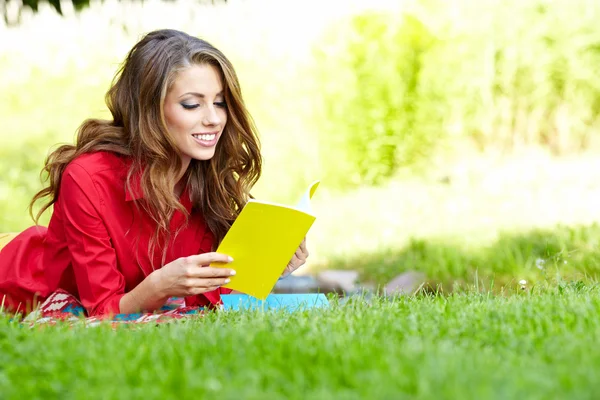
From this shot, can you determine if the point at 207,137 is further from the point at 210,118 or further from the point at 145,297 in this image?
the point at 145,297

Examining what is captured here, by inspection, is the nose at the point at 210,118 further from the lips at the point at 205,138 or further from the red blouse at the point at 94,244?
the red blouse at the point at 94,244

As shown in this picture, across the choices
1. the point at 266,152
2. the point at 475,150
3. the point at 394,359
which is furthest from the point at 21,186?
the point at 394,359

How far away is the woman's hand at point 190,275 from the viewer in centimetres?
300

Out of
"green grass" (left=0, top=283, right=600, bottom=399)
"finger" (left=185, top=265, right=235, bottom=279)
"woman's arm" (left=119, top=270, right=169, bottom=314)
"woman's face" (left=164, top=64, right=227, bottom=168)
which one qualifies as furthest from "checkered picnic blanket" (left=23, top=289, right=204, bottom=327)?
"woman's face" (left=164, top=64, right=227, bottom=168)

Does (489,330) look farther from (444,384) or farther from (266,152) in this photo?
(266,152)

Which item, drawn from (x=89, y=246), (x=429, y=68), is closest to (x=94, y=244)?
(x=89, y=246)

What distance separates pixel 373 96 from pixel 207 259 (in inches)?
250

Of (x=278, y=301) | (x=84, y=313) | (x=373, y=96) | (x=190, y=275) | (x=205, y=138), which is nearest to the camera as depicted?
(x=190, y=275)

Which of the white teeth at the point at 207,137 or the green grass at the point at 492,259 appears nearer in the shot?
the white teeth at the point at 207,137

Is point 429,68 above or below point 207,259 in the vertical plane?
above

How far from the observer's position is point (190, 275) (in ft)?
9.84

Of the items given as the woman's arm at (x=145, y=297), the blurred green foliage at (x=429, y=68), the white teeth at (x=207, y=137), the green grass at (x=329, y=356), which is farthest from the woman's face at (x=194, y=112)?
the blurred green foliage at (x=429, y=68)

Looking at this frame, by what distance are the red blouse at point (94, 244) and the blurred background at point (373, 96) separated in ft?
11.5

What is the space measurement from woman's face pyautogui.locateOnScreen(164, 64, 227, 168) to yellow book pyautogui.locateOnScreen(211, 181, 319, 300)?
0.51 metres
